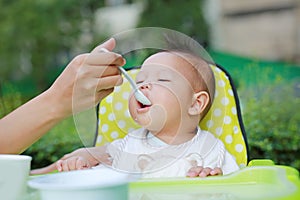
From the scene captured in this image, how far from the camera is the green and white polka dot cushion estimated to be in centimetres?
168

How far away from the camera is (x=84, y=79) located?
4.32 feet

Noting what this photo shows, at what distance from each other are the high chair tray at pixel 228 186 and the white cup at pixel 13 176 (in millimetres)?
217

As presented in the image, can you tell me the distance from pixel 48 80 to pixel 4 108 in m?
2.38

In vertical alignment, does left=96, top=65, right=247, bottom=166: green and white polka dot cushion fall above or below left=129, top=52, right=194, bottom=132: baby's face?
below

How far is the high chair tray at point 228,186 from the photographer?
1093 millimetres

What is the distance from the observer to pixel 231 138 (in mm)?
1695

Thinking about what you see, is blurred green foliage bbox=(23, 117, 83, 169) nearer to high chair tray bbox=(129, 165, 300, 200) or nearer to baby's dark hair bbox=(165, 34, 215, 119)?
baby's dark hair bbox=(165, 34, 215, 119)

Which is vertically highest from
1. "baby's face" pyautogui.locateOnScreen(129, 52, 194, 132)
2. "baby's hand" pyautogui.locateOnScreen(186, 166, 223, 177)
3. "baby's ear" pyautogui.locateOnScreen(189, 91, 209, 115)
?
"baby's face" pyautogui.locateOnScreen(129, 52, 194, 132)

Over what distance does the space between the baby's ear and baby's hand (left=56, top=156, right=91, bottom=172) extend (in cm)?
32

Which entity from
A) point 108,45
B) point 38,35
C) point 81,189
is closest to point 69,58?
point 38,35

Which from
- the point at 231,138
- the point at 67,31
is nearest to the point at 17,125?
the point at 231,138

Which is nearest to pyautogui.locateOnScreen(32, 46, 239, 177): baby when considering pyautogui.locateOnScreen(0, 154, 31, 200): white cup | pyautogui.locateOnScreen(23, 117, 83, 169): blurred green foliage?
→ pyautogui.locateOnScreen(0, 154, 31, 200): white cup

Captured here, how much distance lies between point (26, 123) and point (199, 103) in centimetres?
50

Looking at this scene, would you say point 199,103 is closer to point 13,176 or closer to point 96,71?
point 96,71
